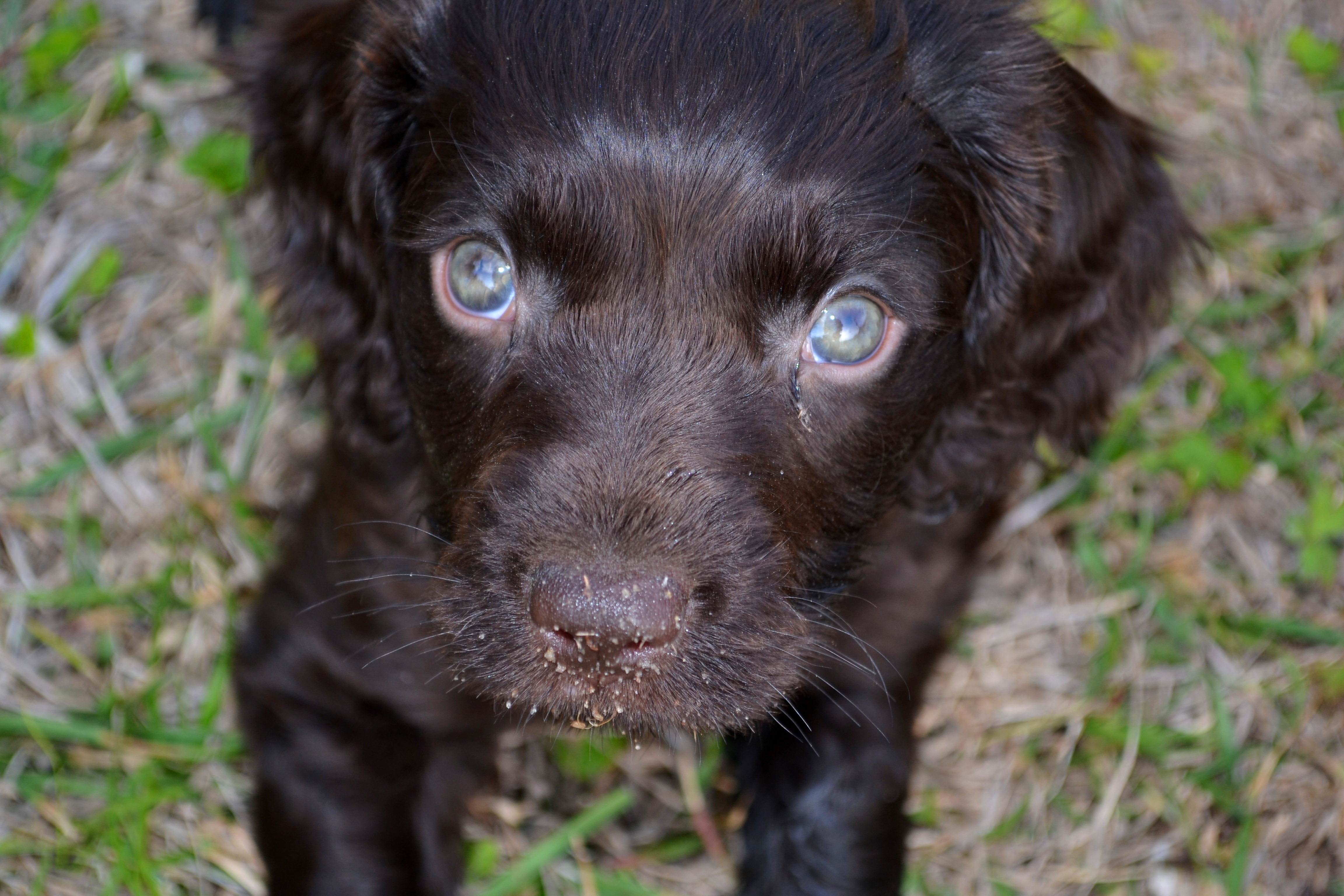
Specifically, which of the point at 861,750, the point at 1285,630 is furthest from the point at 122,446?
the point at 1285,630

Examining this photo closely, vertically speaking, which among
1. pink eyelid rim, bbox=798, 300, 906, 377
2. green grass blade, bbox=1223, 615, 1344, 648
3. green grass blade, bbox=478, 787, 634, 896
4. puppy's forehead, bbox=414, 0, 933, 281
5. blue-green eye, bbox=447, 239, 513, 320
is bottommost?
green grass blade, bbox=478, 787, 634, 896

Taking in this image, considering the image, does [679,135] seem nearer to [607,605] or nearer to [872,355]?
[872,355]

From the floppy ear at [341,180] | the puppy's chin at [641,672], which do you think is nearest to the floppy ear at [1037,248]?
the puppy's chin at [641,672]

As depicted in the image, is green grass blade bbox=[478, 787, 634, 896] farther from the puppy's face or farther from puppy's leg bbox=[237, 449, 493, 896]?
the puppy's face

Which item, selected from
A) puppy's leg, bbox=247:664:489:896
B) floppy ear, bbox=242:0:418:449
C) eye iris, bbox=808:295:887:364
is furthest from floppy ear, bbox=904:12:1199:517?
puppy's leg, bbox=247:664:489:896

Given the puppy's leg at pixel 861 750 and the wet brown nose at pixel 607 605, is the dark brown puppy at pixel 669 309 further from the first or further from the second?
the puppy's leg at pixel 861 750

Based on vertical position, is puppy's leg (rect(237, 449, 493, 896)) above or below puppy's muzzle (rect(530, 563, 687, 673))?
below

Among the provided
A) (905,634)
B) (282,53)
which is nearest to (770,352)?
(905,634)
